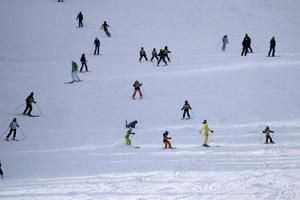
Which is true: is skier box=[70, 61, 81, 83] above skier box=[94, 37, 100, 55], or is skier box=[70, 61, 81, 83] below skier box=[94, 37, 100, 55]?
below

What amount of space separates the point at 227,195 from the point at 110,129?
10552 millimetres

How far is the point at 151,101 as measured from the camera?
26.2 meters

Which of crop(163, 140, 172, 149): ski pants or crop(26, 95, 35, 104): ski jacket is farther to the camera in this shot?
crop(26, 95, 35, 104): ski jacket

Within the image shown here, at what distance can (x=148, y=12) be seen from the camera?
4325 centimetres

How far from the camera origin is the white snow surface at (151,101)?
15391 mm

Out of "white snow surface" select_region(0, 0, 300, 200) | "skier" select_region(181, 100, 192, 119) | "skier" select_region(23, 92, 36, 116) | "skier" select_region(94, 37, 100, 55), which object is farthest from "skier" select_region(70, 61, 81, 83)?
"skier" select_region(181, 100, 192, 119)

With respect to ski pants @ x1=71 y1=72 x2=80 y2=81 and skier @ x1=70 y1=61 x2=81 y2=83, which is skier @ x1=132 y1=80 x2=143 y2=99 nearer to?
skier @ x1=70 y1=61 x2=81 y2=83

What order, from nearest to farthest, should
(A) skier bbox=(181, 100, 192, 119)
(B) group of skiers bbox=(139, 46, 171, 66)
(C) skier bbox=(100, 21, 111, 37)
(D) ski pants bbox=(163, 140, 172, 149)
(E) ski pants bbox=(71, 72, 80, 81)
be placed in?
(D) ski pants bbox=(163, 140, 172, 149) → (A) skier bbox=(181, 100, 192, 119) → (E) ski pants bbox=(71, 72, 80, 81) → (B) group of skiers bbox=(139, 46, 171, 66) → (C) skier bbox=(100, 21, 111, 37)

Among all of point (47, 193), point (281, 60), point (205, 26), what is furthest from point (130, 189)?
point (205, 26)

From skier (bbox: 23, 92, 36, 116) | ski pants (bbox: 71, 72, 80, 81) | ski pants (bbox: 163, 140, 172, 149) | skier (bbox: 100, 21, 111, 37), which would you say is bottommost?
ski pants (bbox: 163, 140, 172, 149)

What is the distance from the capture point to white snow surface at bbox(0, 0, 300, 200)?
15391 mm

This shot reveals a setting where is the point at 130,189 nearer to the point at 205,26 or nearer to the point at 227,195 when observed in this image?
the point at 227,195

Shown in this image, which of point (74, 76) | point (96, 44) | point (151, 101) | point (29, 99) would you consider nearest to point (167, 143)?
point (151, 101)

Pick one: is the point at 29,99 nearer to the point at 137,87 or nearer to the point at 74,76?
the point at 74,76
